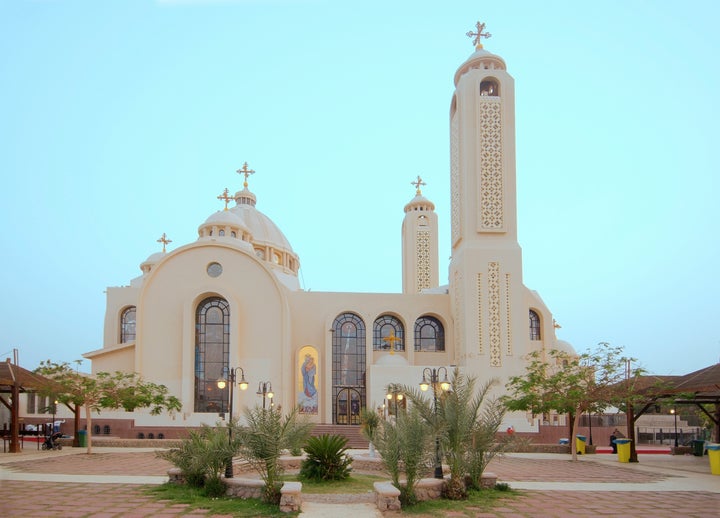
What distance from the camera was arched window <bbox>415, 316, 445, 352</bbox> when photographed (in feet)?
118

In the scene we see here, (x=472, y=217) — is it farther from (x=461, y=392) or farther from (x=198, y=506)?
(x=198, y=506)

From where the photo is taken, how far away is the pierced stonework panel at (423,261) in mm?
45781

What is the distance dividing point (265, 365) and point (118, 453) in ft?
33.9

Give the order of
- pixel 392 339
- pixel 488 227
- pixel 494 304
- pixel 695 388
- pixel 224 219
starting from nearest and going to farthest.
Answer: pixel 695 388 < pixel 494 304 < pixel 488 227 < pixel 392 339 < pixel 224 219

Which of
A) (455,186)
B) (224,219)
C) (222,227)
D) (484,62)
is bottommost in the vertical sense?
(222,227)

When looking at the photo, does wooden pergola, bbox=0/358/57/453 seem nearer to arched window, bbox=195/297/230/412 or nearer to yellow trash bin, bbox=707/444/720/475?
arched window, bbox=195/297/230/412

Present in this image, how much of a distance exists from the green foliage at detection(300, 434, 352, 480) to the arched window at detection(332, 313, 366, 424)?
20043mm

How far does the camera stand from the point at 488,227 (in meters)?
32.4

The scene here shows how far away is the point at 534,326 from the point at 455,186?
837 centimetres

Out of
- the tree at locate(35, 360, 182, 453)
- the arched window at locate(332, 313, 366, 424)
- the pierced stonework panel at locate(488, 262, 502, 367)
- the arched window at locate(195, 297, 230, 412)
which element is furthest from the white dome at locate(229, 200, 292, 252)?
the tree at locate(35, 360, 182, 453)

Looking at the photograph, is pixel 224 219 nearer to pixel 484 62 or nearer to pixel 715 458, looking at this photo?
pixel 484 62

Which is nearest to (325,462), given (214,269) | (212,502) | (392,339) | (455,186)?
(212,502)

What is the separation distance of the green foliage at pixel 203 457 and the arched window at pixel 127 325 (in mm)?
27290

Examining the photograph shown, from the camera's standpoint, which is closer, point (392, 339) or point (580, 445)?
point (580, 445)
